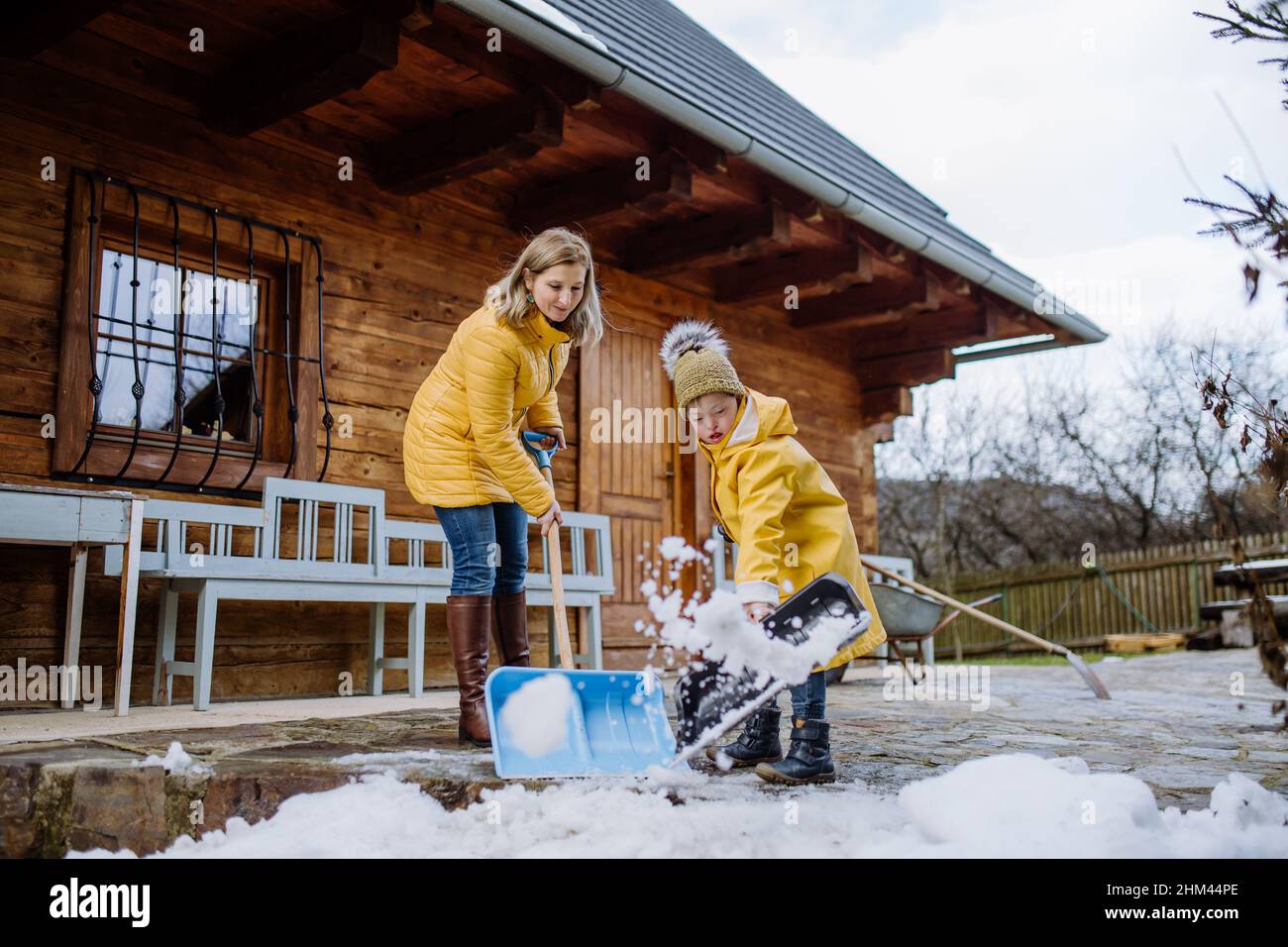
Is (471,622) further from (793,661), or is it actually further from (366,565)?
(366,565)

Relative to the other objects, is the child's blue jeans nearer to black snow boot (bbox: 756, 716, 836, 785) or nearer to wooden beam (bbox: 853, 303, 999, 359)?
black snow boot (bbox: 756, 716, 836, 785)

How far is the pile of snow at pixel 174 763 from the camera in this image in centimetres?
252

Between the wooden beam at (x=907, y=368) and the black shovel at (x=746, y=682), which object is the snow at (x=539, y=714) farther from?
the wooden beam at (x=907, y=368)

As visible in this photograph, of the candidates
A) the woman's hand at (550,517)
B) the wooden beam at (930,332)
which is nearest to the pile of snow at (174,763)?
the woman's hand at (550,517)

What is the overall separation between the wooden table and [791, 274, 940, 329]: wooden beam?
17.6 feet

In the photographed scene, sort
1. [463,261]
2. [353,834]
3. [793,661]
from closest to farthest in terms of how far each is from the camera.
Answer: [353,834] → [793,661] → [463,261]

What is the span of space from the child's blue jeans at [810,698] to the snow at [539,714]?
599 mm

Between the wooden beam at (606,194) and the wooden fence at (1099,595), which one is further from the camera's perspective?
the wooden fence at (1099,595)

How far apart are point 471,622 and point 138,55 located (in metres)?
3.33

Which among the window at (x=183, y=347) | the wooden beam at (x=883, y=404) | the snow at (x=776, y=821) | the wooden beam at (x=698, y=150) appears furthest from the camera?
the wooden beam at (x=883, y=404)

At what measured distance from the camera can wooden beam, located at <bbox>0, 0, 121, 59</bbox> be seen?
3920 mm

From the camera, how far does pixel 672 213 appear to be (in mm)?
6555

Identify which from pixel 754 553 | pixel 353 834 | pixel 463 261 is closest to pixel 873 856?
pixel 754 553

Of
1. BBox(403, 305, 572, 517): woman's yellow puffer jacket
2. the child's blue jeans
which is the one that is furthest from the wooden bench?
the child's blue jeans
